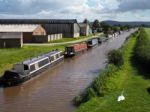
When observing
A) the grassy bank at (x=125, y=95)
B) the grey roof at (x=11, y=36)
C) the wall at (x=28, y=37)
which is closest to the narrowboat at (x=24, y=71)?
the grassy bank at (x=125, y=95)

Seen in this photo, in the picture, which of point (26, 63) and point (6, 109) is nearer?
point (6, 109)

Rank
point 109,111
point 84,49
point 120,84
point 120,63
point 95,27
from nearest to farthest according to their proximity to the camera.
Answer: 1. point 109,111
2. point 120,84
3. point 120,63
4. point 84,49
5. point 95,27

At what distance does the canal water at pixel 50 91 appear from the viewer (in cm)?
2445

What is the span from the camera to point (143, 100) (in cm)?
2122

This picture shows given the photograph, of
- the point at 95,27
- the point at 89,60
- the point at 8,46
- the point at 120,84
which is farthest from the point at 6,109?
the point at 95,27

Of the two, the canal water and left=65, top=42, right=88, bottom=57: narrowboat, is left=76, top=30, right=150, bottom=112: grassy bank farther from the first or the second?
Answer: left=65, top=42, right=88, bottom=57: narrowboat

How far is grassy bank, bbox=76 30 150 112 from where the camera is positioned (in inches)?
778

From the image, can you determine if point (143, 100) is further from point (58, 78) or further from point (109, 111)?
point (58, 78)

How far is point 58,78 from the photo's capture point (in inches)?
1422

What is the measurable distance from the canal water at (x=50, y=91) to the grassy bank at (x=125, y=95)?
243cm

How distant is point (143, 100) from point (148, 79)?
22.8 ft

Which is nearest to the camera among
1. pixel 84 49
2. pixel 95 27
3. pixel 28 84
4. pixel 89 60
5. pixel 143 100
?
pixel 143 100

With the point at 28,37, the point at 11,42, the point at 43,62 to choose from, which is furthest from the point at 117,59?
the point at 28,37

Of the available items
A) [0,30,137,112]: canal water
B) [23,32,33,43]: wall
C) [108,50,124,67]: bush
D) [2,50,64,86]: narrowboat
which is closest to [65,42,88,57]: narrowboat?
[0,30,137,112]: canal water
